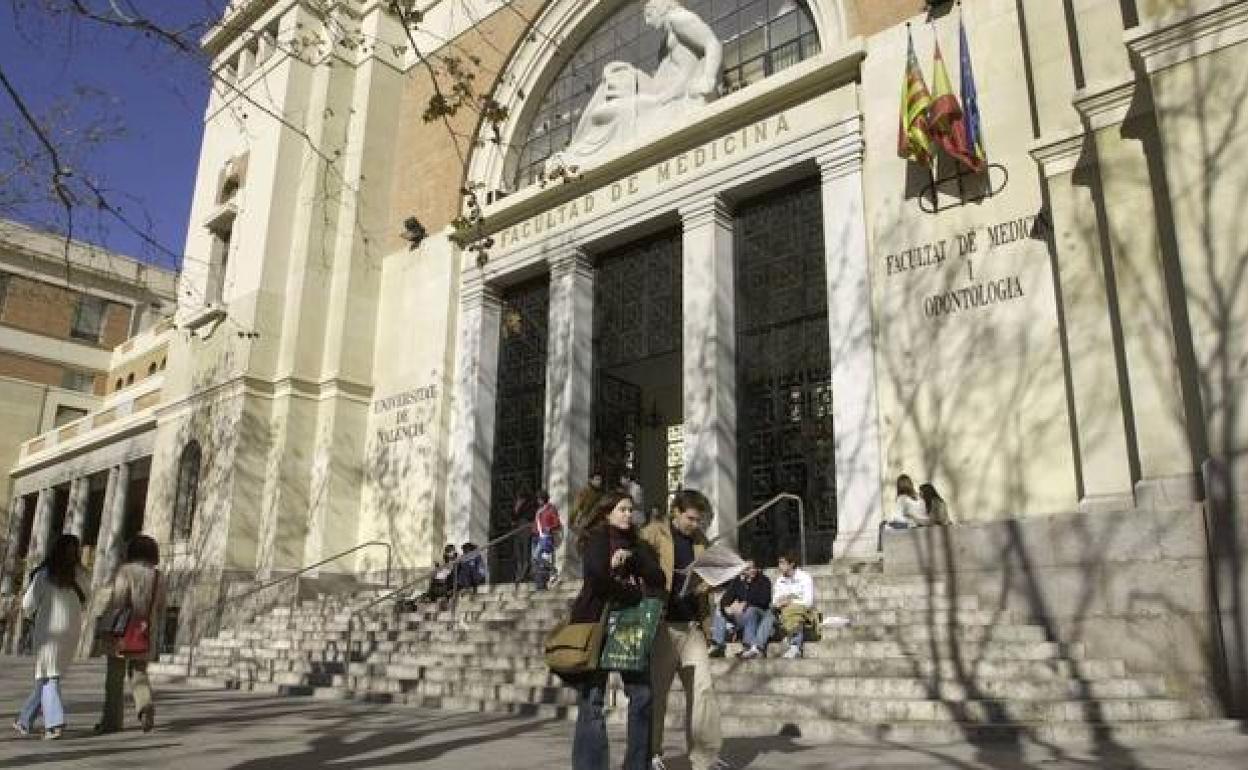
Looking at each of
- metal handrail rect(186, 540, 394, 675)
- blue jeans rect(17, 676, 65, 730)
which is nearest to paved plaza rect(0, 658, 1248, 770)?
blue jeans rect(17, 676, 65, 730)

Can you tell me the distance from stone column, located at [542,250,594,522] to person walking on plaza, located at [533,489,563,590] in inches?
38.9

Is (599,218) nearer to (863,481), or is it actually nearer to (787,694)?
(863,481)

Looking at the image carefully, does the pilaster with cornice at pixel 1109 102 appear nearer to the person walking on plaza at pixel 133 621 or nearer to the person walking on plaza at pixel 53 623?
the person walking on plaza at pixel 133 621

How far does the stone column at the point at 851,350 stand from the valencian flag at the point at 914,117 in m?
0.92

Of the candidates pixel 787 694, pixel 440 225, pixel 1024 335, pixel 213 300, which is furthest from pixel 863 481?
pixel 213 300

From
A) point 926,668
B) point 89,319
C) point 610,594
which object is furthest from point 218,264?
point 610,594

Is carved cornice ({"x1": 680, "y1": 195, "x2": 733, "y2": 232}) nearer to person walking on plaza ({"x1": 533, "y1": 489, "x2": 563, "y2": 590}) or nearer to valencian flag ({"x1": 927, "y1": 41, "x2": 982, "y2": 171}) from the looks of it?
valencian flag ({"x1": 927, "y1": 41, "x2": 982, "y2": 171})

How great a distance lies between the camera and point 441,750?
5.77m

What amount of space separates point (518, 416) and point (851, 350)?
6827mm

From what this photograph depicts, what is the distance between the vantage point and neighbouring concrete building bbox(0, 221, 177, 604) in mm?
29547

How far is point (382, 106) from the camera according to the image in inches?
770

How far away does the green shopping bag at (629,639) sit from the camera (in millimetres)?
3926

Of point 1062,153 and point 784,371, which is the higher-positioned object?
point 1062,153

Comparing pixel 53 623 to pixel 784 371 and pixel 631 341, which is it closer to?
pixel 784 371
